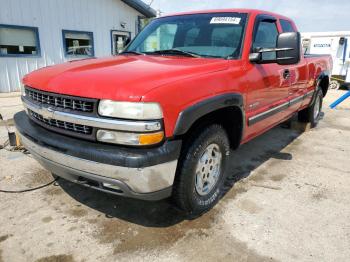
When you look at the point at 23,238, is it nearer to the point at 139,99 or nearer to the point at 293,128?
the point at 139,99

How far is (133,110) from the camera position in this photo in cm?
210

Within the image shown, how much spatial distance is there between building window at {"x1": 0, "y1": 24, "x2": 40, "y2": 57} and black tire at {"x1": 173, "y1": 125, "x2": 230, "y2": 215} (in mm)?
9348

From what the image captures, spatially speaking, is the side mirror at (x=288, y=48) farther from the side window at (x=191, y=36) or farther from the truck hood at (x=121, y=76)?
the side window at (x=191, y=36)

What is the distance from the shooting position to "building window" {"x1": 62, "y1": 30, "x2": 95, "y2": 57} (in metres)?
11.3

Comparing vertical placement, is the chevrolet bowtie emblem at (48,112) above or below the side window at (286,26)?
below

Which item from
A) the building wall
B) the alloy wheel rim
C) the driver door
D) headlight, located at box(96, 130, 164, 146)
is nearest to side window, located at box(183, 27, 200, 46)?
the driver door

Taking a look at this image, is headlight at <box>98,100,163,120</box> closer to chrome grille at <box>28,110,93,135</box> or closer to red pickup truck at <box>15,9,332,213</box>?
red pickup truck at <box>15,9,332,213</box>

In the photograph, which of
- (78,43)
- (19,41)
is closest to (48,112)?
(19,41)

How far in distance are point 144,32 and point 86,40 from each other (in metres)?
8.74

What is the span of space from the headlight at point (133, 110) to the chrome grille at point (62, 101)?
0.17 meters

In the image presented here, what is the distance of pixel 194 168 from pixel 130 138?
667 millimetres

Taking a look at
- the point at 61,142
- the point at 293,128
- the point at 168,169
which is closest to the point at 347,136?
the point at 293,128

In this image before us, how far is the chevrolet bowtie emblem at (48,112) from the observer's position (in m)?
2.46

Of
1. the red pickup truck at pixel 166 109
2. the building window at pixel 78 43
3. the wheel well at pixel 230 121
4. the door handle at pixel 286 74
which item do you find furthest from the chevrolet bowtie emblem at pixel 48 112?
the building window at pixel 78 43
